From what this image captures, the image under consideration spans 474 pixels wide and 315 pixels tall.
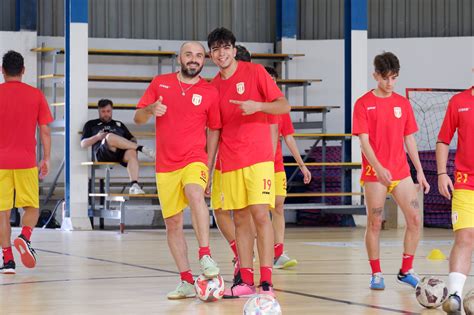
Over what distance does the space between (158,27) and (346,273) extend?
11.2 metres

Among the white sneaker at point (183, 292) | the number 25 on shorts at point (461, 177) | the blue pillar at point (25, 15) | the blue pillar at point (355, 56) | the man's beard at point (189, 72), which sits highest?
the blue pillar at point (25, 15)

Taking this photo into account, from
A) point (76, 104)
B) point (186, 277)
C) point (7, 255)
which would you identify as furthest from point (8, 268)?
point (76, 104)

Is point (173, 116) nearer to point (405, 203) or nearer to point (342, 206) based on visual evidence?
point (405, 203)

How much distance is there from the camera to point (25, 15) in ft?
59.7

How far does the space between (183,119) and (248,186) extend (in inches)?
26.6

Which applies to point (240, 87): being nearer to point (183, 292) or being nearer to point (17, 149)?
point (183, 292)

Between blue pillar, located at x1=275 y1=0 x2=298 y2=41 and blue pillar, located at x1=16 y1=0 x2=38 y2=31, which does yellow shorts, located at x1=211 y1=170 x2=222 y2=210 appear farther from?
blue pillar, located at x1=275 y1=0 x2=298 y2=41

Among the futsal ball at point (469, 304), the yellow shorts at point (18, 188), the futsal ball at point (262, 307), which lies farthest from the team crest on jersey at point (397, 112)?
the yellow shorts at point (18, 188)

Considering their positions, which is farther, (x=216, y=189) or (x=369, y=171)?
(x=369, y=171)

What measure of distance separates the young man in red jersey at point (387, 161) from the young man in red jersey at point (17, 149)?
123 inches

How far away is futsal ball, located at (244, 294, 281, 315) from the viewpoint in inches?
215

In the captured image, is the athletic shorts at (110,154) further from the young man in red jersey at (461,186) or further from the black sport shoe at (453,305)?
the black sport shoe at (453,305)

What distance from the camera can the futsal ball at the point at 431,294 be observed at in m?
6.27

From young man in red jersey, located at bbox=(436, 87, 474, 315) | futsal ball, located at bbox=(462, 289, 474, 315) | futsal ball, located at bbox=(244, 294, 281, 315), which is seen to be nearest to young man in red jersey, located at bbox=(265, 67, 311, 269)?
young man in red jersey, located at bbox=(436, 87, 474, 315)
